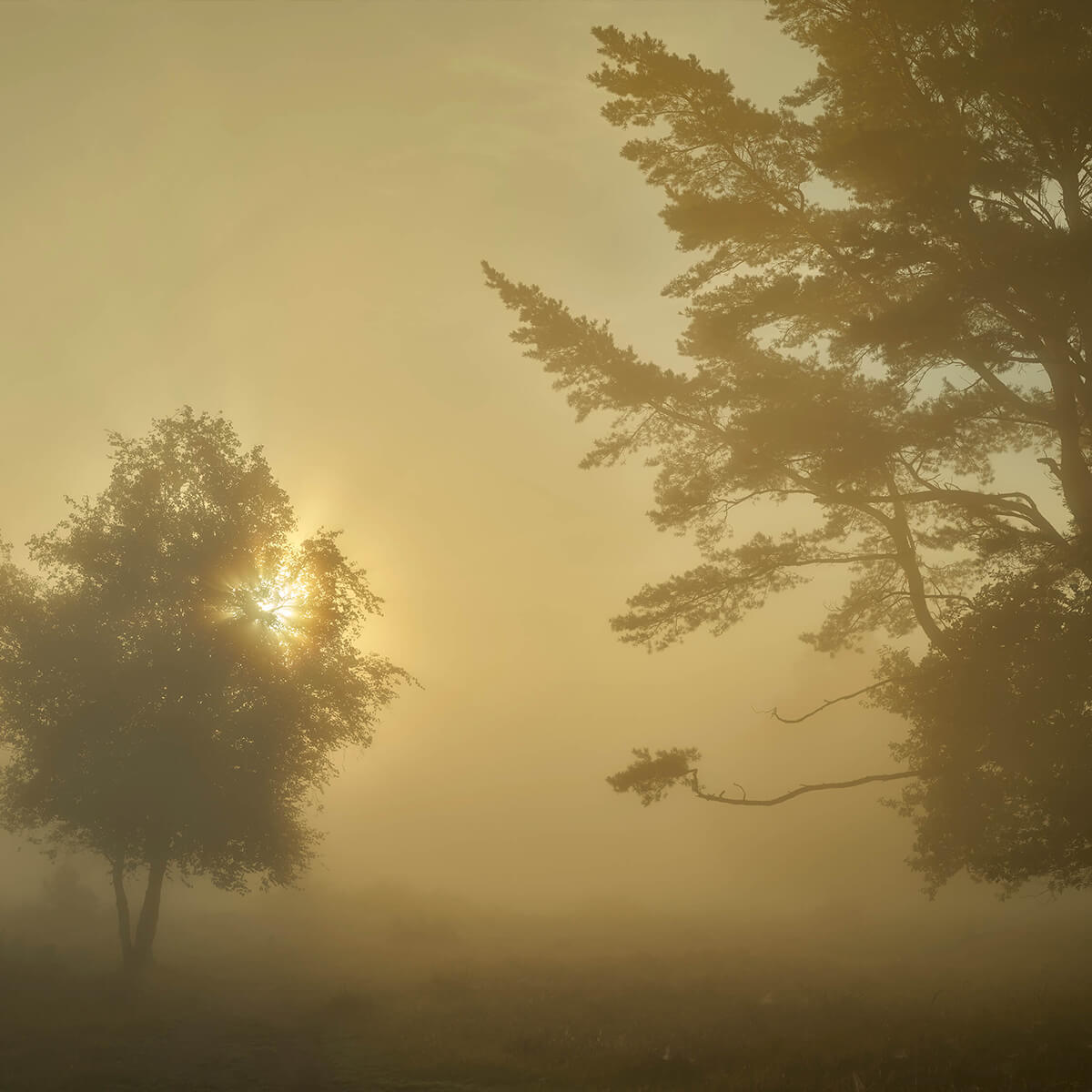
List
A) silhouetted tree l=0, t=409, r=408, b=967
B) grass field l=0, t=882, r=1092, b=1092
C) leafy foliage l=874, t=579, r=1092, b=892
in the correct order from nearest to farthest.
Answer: leafy foliage l=874, t=579, r=1092, b=892 → grass field l=0, t=882, r=1092, b=1092 → silhouetted tree l=0, t=409, r=408, b=967

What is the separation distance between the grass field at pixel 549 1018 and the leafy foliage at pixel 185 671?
4389 mm

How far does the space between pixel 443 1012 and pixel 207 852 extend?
29.3 feet

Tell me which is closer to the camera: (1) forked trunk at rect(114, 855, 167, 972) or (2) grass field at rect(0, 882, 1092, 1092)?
(2) grass field at rect(0, 882, 1092, 1092)

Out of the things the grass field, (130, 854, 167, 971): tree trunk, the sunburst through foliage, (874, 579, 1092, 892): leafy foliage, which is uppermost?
the sunburst through foliage

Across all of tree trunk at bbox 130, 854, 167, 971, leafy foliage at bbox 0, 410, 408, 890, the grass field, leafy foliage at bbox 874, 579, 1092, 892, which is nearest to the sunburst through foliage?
leafy foliage at bbox 0, 410, 408, 890

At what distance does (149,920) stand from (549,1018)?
13525 mm

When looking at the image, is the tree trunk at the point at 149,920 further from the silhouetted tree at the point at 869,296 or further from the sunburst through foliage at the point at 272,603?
the silhouetted tree at the point at 869,296

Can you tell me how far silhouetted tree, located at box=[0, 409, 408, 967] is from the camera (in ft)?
73.4

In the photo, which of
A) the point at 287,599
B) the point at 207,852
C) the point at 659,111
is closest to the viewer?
the point at 659,111

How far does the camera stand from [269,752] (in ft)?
77.8

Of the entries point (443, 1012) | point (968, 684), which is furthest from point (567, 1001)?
point (968, 684)

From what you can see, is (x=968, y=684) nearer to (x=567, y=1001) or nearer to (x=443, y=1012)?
(x=567, y=1001)

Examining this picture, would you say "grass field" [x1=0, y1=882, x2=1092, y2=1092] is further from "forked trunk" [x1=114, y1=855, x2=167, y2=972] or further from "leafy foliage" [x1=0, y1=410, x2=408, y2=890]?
"leafy foliage" [x1=0, y1=410, x2=408, y2=890]

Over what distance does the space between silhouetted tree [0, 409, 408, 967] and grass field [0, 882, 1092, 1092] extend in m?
4.18
